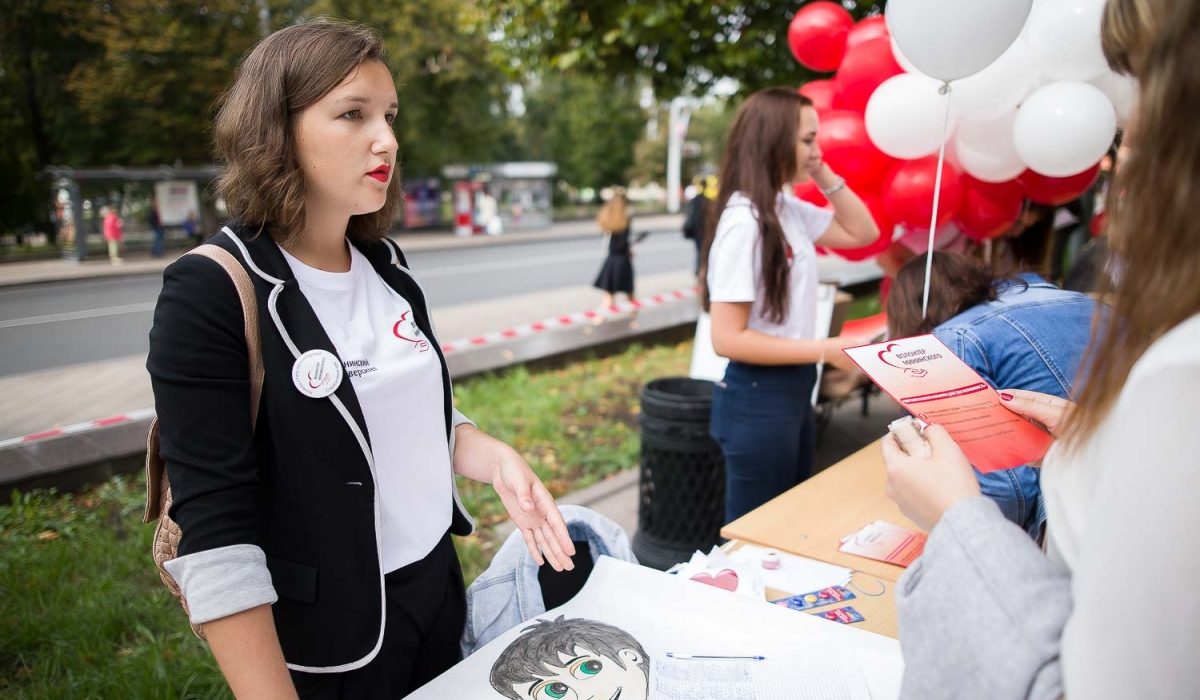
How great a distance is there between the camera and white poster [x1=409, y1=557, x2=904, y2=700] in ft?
4.32

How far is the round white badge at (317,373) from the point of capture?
1206 mm

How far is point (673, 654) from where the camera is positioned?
1.40 m

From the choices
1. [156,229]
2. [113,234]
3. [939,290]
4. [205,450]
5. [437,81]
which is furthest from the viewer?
[437,81]

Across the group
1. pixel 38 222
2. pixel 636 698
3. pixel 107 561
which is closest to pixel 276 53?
pixel 636 698

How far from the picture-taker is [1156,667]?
0.66 m

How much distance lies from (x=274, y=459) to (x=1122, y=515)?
1093mm

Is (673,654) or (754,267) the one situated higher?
(754,267)

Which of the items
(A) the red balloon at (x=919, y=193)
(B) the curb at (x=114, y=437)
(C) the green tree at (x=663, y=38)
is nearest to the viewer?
(A) the red balloon at (x=919, y=193)

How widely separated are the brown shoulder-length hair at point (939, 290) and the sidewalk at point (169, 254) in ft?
14.4

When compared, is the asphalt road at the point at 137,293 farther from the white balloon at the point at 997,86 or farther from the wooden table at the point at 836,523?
the white balloon at the point at 997,86

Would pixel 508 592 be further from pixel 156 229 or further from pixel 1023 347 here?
pixel 156 229

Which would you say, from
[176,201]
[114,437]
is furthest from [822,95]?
[176,201]

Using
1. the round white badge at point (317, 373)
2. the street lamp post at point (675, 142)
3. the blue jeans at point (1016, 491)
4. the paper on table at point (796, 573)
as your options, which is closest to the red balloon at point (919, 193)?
the blue jeans at point (1016, 491)

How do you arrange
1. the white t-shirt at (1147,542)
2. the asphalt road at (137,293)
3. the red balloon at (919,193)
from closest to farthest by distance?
the white t-shirt at (1147,542)
the red balloon at (919,193)
the asphalt road at (137,293)
